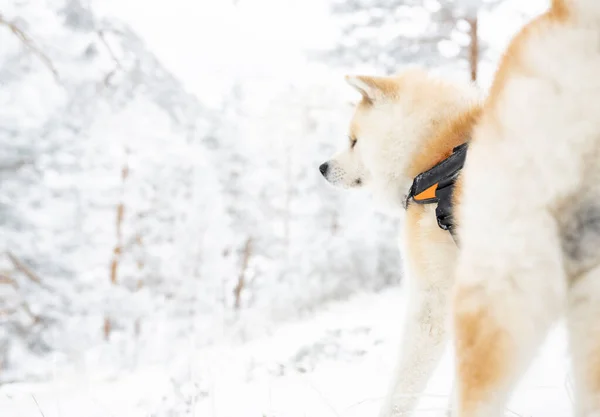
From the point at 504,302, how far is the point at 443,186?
2.35ft

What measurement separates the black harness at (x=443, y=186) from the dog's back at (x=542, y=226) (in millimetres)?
478

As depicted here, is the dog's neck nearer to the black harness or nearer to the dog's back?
the black harness

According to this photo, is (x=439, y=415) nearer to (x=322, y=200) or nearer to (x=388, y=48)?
(x=388, y=48)

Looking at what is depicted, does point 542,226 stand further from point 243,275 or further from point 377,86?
point 243,275

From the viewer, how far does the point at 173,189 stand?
843 cm

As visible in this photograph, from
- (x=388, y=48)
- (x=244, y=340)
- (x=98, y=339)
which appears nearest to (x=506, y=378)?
(x=244, y=340)

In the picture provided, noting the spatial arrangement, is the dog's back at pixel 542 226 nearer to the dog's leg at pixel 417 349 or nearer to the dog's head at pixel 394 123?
the dog's leg at pixel 417 349

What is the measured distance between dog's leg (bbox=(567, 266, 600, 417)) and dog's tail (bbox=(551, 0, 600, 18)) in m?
0.41

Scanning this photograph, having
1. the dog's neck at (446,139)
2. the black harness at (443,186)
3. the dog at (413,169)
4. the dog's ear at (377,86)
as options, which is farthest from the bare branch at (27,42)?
the black harness at (443,186)

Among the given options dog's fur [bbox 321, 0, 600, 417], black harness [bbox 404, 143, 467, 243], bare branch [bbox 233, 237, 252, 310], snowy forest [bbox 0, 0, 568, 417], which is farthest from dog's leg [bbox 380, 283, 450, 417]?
bare branch [bbox 233, 237, 252, 310]

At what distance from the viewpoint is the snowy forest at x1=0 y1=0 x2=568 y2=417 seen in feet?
20.2

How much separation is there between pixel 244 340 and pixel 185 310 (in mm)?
2549

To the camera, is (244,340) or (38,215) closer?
(244,340)

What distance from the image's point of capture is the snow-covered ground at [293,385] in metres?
1.99
